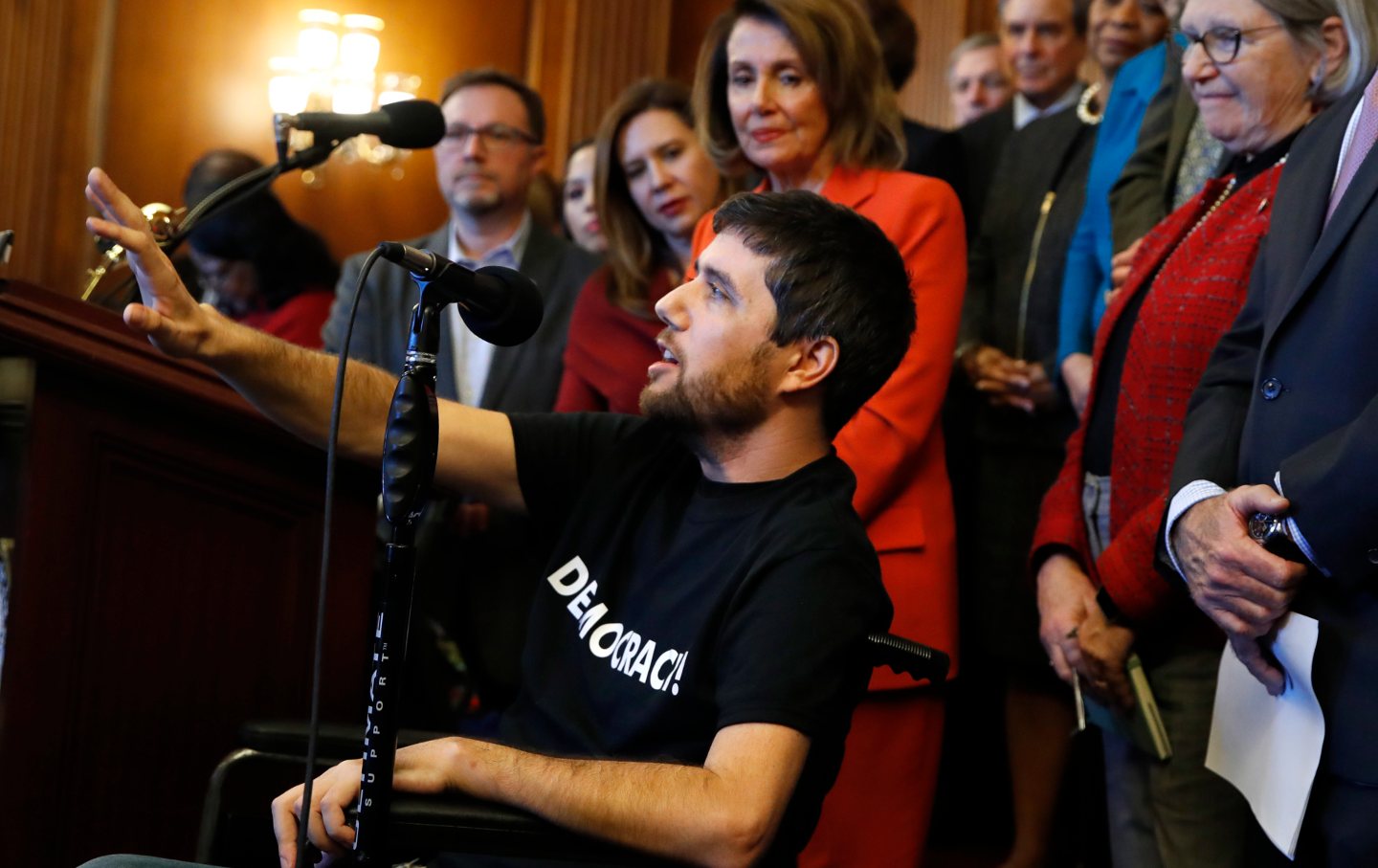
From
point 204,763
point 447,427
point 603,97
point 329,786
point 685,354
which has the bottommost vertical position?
point 204,763

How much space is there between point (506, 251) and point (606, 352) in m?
0.82

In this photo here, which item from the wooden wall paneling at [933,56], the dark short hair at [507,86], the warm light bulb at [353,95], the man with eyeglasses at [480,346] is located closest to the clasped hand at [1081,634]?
the man with eyeglasses at [480,346]

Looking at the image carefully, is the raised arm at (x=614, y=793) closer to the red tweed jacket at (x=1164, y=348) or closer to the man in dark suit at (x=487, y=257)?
the red tweed jacket at (x=1164, y=348)

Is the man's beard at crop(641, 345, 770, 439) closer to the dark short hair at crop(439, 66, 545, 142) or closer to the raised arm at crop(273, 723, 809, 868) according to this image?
the raised arm at crop(273, 723, 809, 868)

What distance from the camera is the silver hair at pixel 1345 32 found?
2.12 m

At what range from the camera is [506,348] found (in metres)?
3.52

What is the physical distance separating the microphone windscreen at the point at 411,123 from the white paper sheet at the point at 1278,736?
1.41m

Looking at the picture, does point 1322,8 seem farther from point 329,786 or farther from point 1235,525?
point 329,786

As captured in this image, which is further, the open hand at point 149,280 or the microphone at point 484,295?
the open hand at point 149,280

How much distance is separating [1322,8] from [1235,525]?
849 millimetres

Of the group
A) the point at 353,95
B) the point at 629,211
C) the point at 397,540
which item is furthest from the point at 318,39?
the point at 397,540

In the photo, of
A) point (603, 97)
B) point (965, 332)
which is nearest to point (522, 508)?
point (965, 332)

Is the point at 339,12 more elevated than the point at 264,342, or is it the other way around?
the point at 339,12

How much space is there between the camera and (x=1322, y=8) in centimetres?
214
